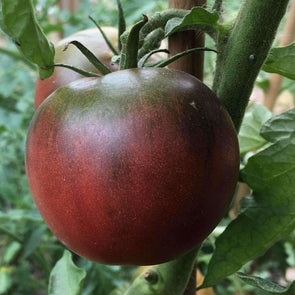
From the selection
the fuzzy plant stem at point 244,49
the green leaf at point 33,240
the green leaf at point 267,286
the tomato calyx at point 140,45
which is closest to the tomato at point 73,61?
the tomato calyx at point 140,45

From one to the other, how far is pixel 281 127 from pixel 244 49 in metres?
0.13

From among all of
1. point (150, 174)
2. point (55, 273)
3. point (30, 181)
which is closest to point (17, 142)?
point (55, 273)

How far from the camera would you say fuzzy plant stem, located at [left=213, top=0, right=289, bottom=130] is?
485 mm

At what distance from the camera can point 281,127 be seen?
Result: 23.3 inches

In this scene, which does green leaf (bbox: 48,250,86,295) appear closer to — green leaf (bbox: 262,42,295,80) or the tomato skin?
the tomato skin

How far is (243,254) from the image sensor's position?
0.57 meters

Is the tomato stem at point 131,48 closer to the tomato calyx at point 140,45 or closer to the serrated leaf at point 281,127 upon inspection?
the tomato calyx at point 140,45

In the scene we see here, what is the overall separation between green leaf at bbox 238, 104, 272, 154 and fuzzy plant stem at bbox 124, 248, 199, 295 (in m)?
0.29

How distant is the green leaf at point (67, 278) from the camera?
0.58 m

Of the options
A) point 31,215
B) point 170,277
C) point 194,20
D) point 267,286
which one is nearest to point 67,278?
point 170,277

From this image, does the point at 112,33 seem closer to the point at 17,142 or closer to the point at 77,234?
the point at 77,234

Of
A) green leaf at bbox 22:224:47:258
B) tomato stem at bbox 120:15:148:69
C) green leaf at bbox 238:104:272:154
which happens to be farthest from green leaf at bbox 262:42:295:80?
green leaf at bbox 22:224:47:258

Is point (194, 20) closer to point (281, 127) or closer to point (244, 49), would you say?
point (244, 49)

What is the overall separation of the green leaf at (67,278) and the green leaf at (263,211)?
0.53ft
